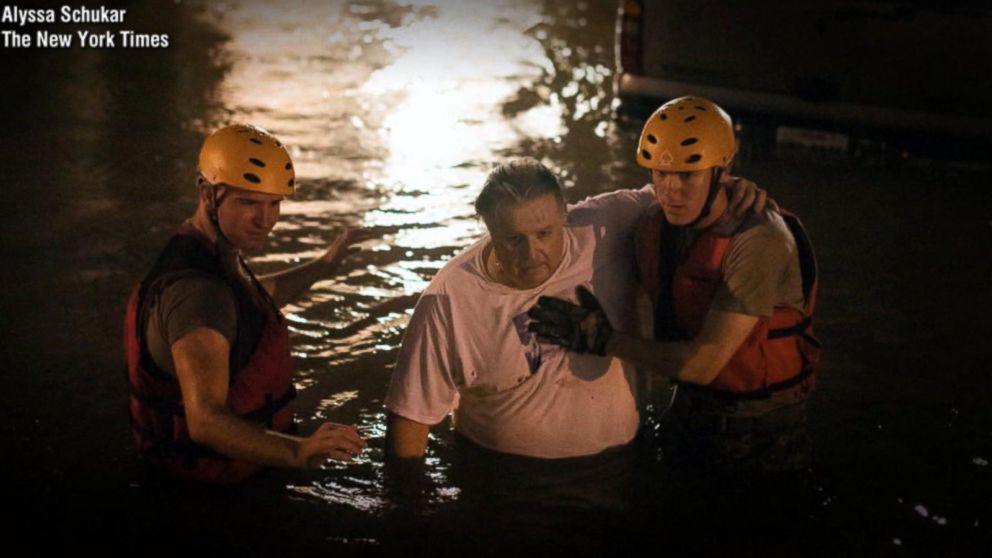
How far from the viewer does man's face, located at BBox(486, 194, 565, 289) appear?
5.84m

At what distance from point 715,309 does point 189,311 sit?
7.02 ft

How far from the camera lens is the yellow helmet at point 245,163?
18.9 ft

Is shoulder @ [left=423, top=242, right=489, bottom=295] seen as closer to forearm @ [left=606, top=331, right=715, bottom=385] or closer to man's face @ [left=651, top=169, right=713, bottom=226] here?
forearm @ [left=606, top=331, right=715, bottom=385]

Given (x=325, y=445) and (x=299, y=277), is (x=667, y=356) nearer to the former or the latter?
(x=325, y=445)

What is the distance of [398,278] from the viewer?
9.95m

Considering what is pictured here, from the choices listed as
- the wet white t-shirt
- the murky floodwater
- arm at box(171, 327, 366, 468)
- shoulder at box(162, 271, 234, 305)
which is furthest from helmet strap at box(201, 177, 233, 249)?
the murky floodwater

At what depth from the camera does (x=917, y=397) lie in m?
7.98

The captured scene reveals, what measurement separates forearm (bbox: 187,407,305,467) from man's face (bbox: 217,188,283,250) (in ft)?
2.63

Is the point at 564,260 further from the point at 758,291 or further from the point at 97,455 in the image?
the point at 97,455

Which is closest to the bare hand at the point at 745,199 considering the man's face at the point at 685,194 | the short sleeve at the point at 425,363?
the man's face at the point at 685,194

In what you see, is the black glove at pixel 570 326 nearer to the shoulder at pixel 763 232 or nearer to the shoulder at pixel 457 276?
the shoulder at pixel 457 276

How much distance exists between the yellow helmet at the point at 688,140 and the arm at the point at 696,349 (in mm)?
657

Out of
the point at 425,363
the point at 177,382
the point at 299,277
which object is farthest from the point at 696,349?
the point at 177,382

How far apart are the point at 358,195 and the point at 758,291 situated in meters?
6.59
